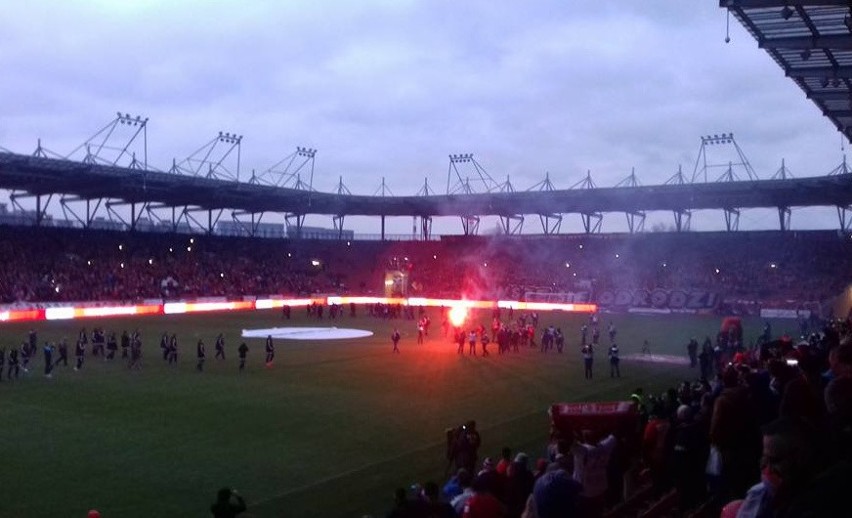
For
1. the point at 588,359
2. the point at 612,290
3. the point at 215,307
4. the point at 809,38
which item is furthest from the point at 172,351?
the point at 612,290

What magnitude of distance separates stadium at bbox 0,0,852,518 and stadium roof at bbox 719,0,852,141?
0.07 m

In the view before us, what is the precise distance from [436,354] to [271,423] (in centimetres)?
1647

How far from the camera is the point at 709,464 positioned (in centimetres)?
891

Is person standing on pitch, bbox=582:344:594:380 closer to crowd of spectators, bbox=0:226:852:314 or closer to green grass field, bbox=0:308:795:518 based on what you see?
green grass field, bbox=0:308:795:518

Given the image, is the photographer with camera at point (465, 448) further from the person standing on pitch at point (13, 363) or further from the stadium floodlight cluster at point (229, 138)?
the stadium floodlight cluster at point (229, 138)

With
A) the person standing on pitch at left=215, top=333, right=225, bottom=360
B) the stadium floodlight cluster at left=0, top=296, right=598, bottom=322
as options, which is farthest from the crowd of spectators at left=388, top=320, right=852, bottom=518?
the stadium floodlight cluster at left=0, top=296, right=598, bottom=322

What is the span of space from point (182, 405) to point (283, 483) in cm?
890

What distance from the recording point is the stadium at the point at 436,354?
9875mm

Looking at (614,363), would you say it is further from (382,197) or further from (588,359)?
(382,197)

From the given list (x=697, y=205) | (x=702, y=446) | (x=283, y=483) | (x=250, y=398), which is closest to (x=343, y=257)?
(x=697, y=205)

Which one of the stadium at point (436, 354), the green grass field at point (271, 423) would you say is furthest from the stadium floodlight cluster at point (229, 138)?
the green grass field at point (271, 423)

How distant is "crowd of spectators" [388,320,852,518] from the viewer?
4344 mm

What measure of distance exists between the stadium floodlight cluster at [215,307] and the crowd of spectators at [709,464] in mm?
46036

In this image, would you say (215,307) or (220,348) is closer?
(220,348)
